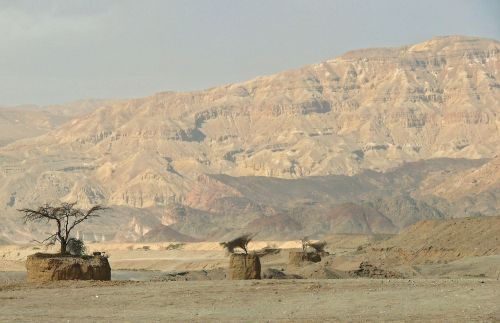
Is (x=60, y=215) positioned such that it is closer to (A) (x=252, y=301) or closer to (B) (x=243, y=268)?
(B) (x=243, y=268)

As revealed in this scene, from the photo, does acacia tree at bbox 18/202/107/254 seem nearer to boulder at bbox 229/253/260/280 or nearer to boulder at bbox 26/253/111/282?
boulder at bbox 26/253/111/282

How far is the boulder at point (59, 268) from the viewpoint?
3634 centimetres

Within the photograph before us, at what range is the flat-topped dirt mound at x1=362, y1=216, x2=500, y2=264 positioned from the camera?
69.2 metres

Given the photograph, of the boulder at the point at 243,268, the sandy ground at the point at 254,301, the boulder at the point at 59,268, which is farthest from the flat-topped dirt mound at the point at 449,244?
the sandy ground at the point at 254,301

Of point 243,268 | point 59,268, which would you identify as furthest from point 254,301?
point 243,268

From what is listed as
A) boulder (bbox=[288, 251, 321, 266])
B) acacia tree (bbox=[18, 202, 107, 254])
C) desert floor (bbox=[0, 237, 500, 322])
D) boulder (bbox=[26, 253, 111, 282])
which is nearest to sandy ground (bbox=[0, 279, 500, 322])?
desert floor (bbox=[0, 237, 500, 322])

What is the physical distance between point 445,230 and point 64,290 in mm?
52166

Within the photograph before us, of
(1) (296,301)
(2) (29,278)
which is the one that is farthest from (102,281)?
(1) (296,301)

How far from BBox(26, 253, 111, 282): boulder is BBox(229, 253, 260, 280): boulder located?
217 inches

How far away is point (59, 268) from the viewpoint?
36375 millimetres

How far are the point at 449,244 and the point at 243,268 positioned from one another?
116 ft

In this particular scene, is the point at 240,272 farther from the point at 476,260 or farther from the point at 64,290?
the point at 476,260

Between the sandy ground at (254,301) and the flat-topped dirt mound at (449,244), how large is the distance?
34.5 m

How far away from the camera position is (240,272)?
136 ft
